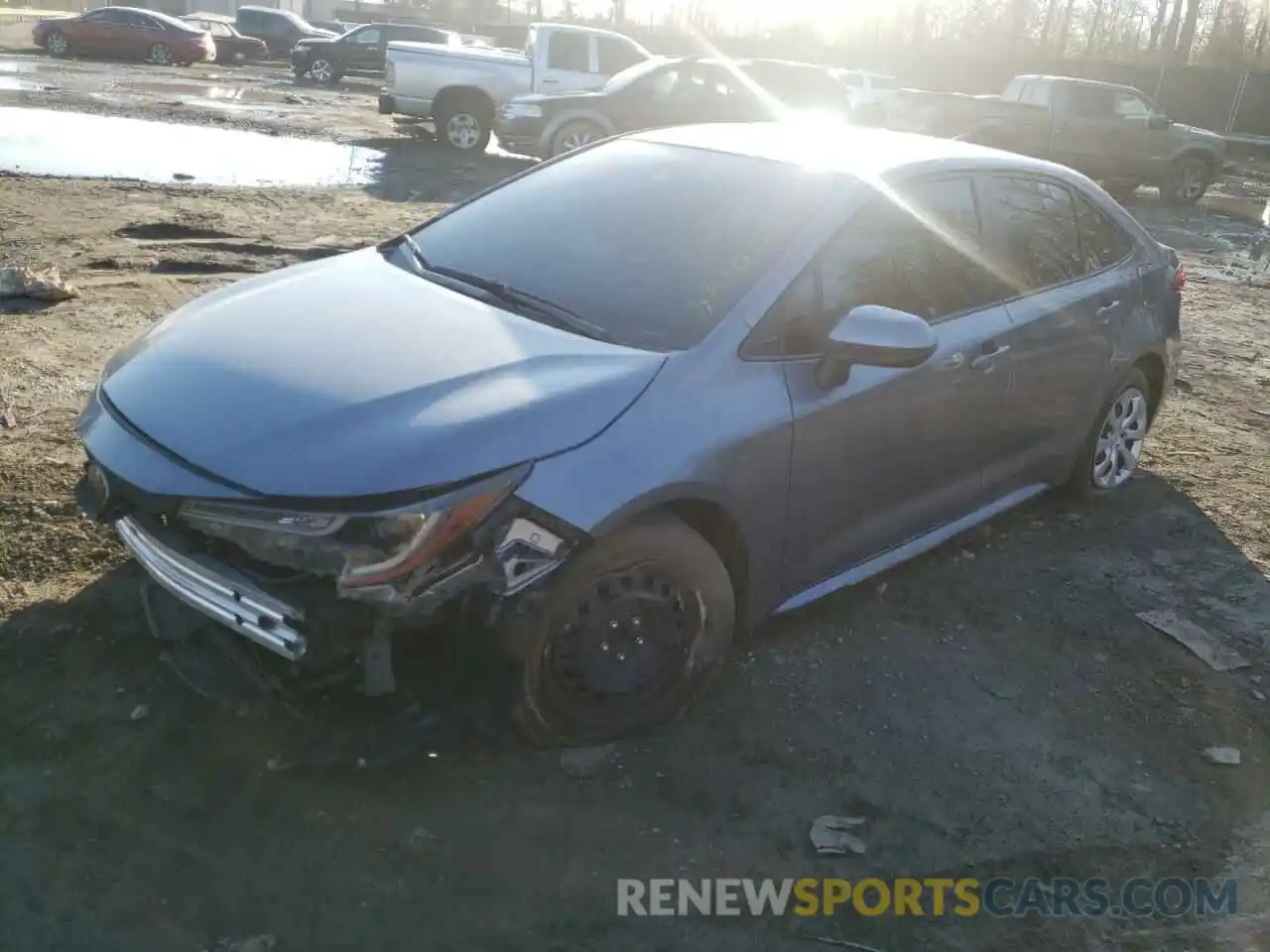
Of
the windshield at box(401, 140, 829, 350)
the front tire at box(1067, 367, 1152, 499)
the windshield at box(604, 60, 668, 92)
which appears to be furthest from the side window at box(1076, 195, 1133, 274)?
the windshield at box(604, 60, 668, 92)

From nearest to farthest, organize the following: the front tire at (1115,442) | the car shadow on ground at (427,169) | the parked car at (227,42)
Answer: the front tire at (1115,442), the car shadow on ground at (427,169), the parked car at (227,42)

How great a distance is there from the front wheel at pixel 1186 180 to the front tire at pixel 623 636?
19.2 meters

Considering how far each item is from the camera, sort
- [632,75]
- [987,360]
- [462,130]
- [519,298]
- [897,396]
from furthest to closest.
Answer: [462,130] < [632,75] < [987,360] < [897,396] < [519,298]

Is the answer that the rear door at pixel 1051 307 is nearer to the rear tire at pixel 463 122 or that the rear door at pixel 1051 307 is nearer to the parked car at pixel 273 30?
the rear tire at pixel 463 122

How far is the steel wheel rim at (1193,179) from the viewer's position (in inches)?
770

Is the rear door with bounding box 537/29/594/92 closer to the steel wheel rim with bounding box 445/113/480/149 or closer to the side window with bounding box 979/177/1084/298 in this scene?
the steel wheel rim with bounding box 445/113/480/149

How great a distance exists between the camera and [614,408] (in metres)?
2.99

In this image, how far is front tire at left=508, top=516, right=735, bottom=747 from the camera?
290 centimetres

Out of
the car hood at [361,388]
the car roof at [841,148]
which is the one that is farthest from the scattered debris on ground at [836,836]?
the car roof at [841,148]

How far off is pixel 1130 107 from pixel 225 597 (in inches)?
798

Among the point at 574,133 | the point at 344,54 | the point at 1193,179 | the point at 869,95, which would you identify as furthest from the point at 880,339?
the point at 344,54

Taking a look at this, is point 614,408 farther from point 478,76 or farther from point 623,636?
point 478,76

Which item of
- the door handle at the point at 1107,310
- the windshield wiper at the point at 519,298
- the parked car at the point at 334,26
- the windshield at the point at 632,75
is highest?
the windshield at the point at 632,75

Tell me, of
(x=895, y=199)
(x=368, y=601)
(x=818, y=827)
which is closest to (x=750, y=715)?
(x=818, y=827)
